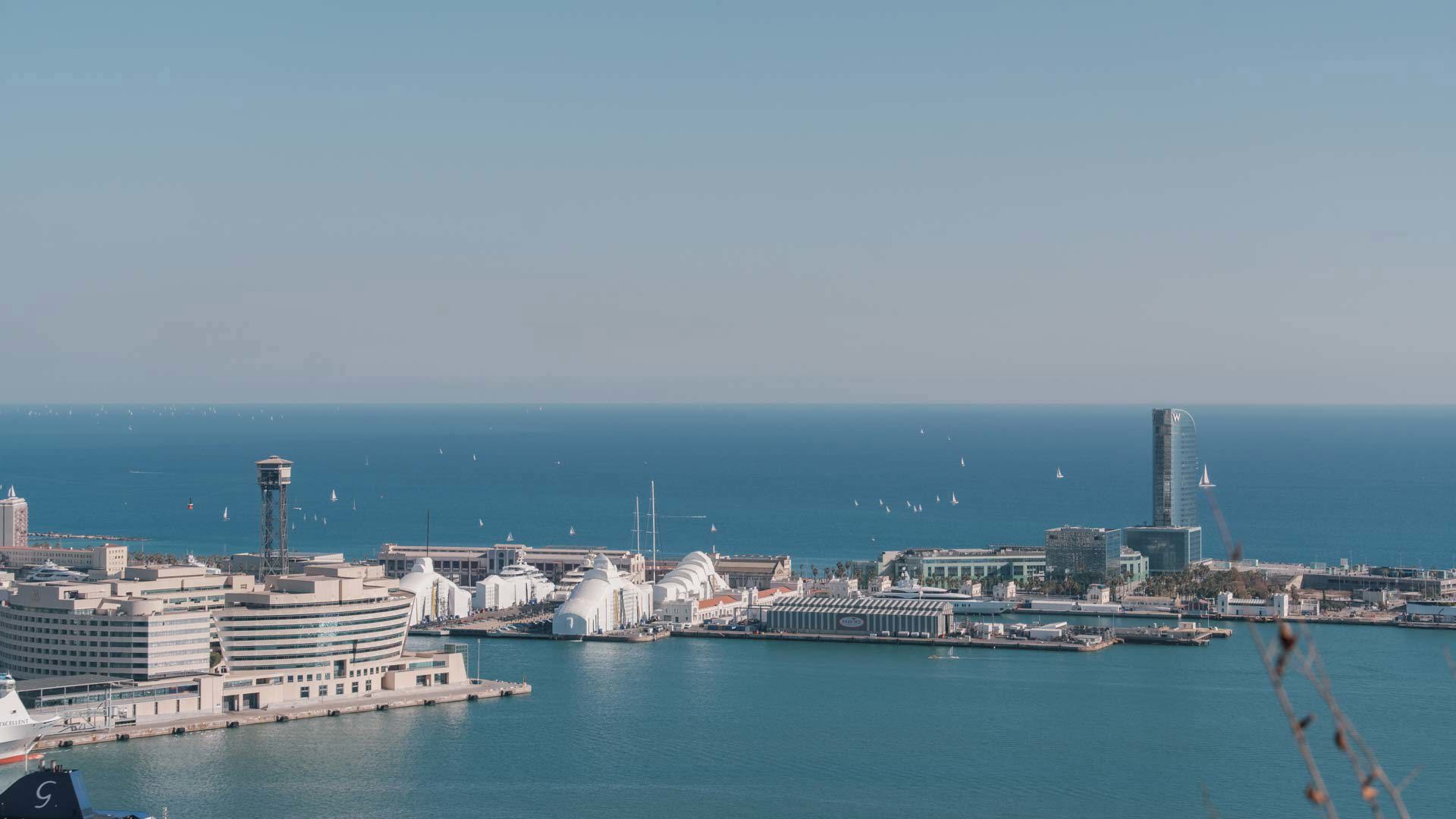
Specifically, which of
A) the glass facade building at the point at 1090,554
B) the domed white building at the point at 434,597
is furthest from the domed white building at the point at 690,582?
the glass facade building at the point at 1090,554

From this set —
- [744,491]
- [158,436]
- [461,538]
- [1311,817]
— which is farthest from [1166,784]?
[158,436]

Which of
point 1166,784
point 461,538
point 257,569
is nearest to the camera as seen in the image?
point 1166,784

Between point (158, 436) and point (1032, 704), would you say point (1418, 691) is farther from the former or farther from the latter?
point (158, 436)

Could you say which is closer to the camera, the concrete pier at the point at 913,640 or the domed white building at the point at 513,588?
the concrete pier at the point at 913,640

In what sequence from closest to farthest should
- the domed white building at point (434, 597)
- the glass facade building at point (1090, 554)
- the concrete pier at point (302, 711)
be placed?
the concrete pier at point (302, 711) → the domed white building at point (434, 597) → the glass facade building at point (1090, 554)

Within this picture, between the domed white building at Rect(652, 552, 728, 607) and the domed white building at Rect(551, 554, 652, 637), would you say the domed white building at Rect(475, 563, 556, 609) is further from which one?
the domed white building at Rect(652, 552, 728, 607)

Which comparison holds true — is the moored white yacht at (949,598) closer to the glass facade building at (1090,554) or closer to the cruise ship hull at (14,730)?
the glass facade building at (1090,554)
